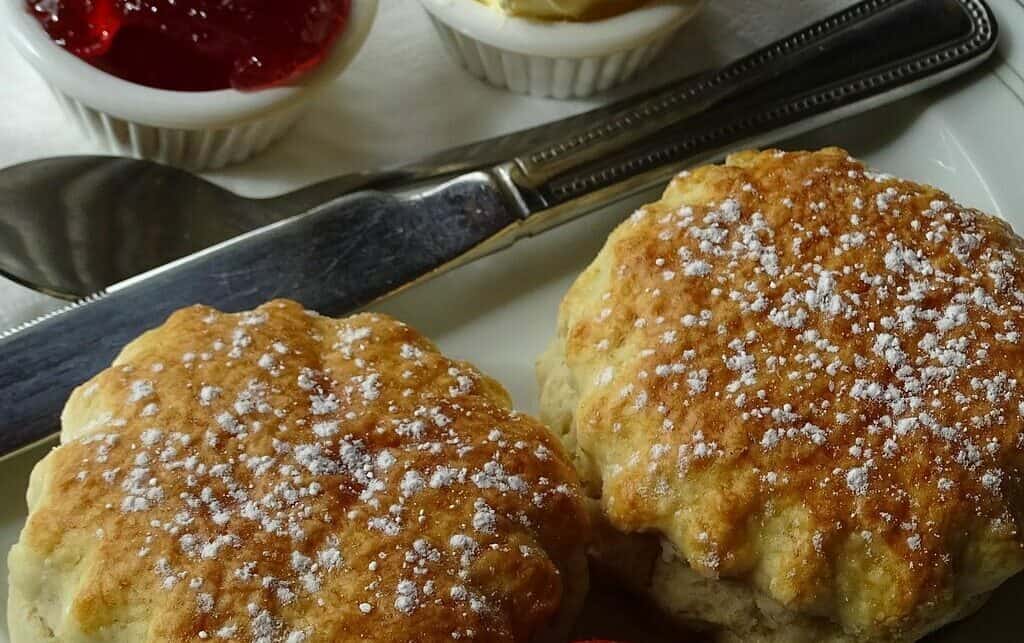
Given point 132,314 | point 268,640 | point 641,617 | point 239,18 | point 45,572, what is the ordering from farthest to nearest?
point 239,18 < point 132,314 < point 641,617 < point 45,572 < point 268,640

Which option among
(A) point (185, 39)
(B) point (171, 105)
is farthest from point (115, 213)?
(A) point (185, 39)

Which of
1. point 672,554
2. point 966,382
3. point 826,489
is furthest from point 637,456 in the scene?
point 966,382

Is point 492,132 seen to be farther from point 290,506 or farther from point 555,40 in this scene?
point 290,506

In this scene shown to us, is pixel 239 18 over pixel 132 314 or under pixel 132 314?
over

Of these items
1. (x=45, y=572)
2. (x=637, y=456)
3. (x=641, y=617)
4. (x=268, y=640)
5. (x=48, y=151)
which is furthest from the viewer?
(x=48, y=151)

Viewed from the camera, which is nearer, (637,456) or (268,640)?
(268,640)

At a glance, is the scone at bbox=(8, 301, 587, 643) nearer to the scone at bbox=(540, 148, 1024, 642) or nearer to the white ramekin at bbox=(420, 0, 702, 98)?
the scone at bbox=(540, 148, 1024, 642)

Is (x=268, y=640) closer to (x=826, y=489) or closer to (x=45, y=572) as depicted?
(x=45, y=572)
